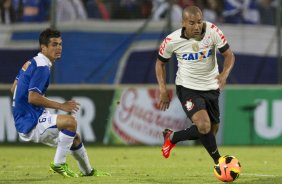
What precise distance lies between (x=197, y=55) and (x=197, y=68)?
0.59 ft

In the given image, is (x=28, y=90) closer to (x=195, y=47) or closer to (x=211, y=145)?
(x=195, y=47)

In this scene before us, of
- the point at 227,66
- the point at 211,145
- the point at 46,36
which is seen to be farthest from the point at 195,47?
the point at 46,36

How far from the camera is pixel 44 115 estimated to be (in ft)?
33.0

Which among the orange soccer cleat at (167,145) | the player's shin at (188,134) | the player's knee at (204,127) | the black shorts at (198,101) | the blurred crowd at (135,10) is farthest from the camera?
the blurred crowd at (135,10)

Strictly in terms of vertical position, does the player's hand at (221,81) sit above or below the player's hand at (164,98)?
above

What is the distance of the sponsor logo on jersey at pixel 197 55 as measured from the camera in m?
10.4

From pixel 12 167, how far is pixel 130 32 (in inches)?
233

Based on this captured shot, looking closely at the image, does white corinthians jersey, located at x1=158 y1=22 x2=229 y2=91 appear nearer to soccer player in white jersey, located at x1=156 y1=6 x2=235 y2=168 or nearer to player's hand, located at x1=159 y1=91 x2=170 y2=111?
soccer player in white jersey, located at x1=156 y1=6 x2=235 y2=168

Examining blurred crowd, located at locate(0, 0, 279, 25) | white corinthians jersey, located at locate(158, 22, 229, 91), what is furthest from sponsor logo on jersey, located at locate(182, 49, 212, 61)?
blurred crowd, located at locate(0, 0, 279, 25)

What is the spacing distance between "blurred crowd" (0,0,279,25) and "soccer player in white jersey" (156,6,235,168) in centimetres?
641

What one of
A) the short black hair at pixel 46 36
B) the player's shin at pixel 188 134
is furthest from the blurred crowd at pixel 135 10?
the short black hair at pixel 46 36

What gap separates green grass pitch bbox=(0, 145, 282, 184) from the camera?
10.0 metres

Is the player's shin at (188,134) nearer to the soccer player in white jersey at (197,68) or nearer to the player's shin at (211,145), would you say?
the soccer player in white jersey at (197,68)

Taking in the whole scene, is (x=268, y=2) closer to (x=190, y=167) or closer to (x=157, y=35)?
(x=157, y=35)
